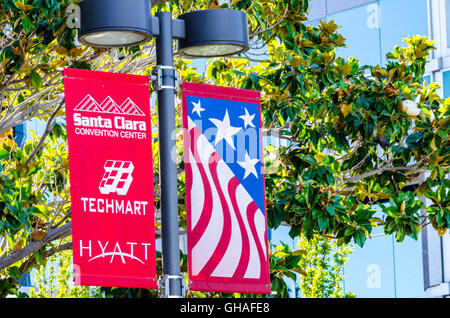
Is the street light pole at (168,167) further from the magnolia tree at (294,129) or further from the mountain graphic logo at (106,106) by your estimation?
the magnolia tree at (294,129)

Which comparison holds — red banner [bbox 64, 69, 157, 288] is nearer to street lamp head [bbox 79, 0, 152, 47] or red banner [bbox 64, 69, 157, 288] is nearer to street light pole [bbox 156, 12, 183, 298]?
street light pole [bbox 156, 12, 183, 298]

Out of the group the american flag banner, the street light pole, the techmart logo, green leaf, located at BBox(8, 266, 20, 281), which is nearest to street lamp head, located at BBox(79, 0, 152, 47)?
the street light pole

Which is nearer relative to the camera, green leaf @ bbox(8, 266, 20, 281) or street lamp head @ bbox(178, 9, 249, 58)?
street lamp head @ bbox(178, 9, 249, 58)

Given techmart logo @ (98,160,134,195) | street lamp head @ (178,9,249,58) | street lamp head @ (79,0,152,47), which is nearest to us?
techmart logo @ (98,160,134,195)

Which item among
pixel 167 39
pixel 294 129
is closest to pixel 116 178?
pixel 167 39

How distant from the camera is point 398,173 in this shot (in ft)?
45.5

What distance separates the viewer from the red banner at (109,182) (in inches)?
357

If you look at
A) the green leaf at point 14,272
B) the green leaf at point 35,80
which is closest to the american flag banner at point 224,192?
the green leaf at point 35,80

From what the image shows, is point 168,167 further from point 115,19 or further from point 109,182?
point 115,19

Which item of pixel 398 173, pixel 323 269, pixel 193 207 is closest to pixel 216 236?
pixel 193 207

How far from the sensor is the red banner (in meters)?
9.06

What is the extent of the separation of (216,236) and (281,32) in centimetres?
524

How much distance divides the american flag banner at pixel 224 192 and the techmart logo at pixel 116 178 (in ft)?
2.07

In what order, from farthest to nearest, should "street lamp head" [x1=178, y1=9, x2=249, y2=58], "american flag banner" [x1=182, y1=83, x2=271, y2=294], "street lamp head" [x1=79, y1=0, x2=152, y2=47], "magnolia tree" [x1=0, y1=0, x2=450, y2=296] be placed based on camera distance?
"magnolia tree" [x1=0, y1=0, x2=450, y2=296] < "street lamp head" [x1=178, y1=9, x2=249, y2=58] < "american flag banner" [x1=182, y1=83, x2=271, y2=294] < "street lamp head" [x1=79, y1=0, x2=152, y2=47]
